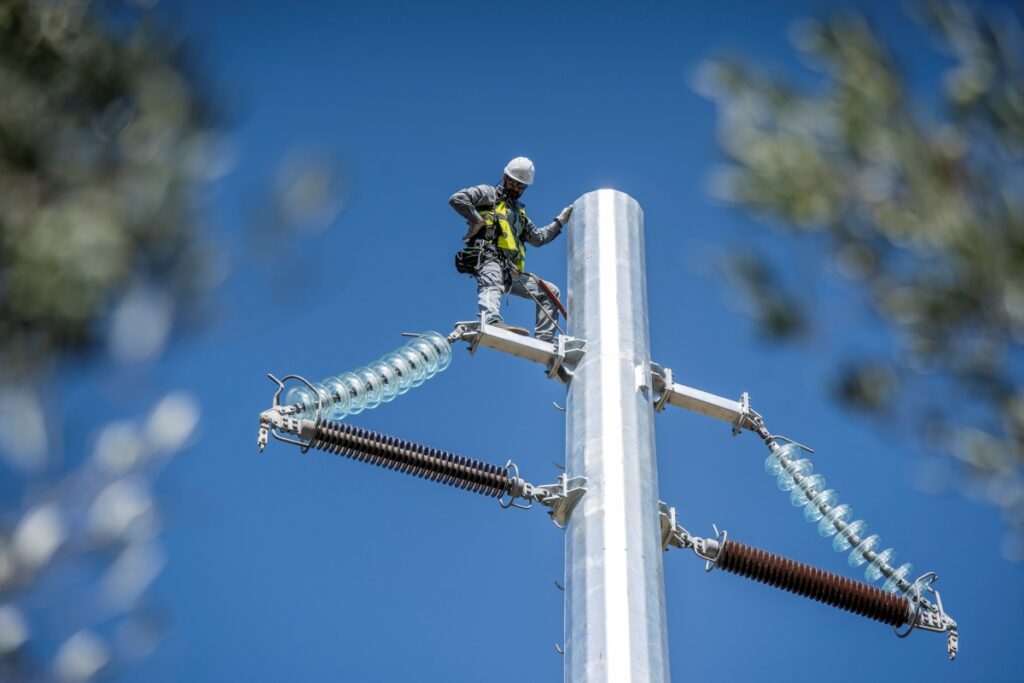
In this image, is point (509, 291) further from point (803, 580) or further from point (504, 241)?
point (803, 580)

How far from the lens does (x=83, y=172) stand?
4672 mm

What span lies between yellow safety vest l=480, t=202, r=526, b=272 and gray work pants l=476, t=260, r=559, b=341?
158mm

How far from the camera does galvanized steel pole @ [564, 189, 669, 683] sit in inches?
369

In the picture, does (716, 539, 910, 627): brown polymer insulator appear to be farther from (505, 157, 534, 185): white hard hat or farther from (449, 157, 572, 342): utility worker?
(505, 157, 534, 185): white hard hat

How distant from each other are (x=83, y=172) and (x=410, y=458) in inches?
243

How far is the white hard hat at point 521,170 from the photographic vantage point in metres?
14.3

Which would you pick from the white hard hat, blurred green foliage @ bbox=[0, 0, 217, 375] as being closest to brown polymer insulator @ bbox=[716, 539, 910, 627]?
the white hard hat

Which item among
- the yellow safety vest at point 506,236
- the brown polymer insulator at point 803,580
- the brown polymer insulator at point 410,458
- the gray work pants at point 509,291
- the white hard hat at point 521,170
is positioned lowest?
the brown polymer insulator at point 803,580

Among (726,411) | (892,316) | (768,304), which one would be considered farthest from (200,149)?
(726,411)

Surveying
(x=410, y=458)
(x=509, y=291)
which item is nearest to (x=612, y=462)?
(x=410, y=458)

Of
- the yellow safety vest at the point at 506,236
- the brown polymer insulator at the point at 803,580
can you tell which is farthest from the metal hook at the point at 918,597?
the yellow safety vest at the point at 506,236

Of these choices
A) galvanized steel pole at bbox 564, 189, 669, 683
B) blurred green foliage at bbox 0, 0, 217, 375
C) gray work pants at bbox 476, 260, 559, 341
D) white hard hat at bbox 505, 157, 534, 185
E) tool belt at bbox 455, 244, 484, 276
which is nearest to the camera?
blurred green foliage at bbox 0, 0, 217, 375

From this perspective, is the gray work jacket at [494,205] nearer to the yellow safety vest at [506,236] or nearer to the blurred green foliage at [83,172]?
the yellow safety vest at [506,236]

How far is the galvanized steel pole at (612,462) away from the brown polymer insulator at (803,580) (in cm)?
101
